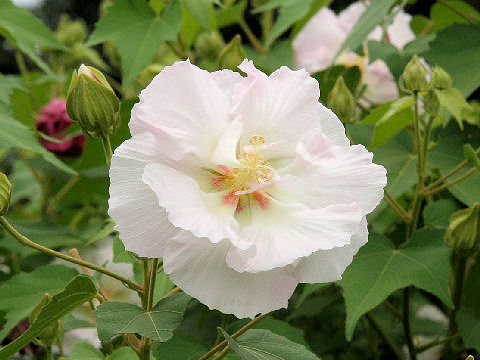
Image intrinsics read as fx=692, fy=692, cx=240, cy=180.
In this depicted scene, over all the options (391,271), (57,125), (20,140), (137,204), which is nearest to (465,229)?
(391,271)

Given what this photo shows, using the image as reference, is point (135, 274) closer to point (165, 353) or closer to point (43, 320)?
point (165, 353)

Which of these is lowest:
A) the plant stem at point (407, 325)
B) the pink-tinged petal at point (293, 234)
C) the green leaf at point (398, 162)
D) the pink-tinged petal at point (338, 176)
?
the plant stem at point (407, 325)

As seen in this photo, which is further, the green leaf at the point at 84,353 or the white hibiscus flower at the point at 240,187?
the green leaf at the point at 84,353

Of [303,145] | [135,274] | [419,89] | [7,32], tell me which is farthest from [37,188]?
[303,145]

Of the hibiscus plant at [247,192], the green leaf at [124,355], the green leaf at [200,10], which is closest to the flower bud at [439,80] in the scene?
the hibiscus plant at [247,192]

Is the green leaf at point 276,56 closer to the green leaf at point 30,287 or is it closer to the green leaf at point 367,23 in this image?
the green leaf at point 367,23

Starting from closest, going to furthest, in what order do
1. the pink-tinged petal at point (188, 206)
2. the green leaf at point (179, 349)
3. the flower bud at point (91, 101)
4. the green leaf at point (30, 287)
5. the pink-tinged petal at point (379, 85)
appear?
the pink-tinged petal at point (188, 206), the flower bud at point (91, 101), the green leaf at point (179, 349), the green leaf at point (30, 287), the pink-tinged petal at point (379, 85)

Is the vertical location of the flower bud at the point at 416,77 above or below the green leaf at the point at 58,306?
above
